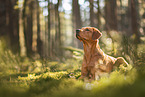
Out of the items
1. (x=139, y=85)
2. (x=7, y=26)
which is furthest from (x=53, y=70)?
(x=7, y=26)

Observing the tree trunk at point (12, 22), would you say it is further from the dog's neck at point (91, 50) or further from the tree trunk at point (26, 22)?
the dog's neck at point (91, 50)

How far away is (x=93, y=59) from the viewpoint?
4664mm

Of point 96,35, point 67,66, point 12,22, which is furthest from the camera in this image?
point 12,22

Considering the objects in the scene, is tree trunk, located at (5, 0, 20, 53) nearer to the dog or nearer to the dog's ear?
the dog

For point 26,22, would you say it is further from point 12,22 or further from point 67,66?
point 67,66

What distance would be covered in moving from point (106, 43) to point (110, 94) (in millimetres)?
5243

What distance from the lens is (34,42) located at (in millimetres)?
14258

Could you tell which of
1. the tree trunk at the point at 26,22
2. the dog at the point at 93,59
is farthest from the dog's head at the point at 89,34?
the tree trunk at the point at 26,22

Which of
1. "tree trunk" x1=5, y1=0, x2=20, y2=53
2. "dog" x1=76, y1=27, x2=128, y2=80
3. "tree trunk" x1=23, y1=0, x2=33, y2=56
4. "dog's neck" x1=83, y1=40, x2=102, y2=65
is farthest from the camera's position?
"tree trunk" x1=5, y1=0, x2=20, y2=53

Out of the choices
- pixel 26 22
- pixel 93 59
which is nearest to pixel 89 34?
pixel 93 59

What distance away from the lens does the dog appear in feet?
14.8

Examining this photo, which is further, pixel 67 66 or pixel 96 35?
pixel 67 66

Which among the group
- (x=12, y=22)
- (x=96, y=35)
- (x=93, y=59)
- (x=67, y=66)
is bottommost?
(x=67, y=66)

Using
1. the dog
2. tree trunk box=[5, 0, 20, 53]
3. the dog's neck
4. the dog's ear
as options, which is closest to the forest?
tree trunk box=[5, 0, 20, 53]
